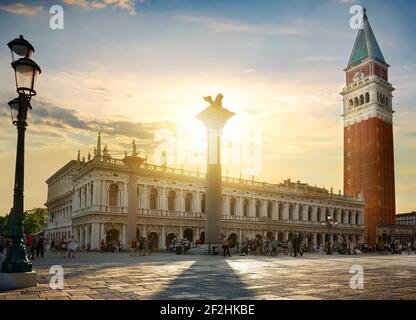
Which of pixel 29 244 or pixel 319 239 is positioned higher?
pixel 29 244

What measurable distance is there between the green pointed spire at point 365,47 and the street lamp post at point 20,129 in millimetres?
81180

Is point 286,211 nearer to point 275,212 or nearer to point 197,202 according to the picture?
point 275,212

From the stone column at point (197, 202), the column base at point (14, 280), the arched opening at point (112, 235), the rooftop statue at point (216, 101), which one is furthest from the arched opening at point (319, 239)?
the column base at point (14, 280)

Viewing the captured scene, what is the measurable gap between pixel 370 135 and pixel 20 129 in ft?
248

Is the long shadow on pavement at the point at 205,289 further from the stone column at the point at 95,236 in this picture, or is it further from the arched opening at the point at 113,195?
the arched opening at the point at 113,195

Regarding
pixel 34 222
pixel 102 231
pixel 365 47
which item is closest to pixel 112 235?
pixel 102 231

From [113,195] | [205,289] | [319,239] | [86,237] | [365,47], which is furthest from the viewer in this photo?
[365,47]

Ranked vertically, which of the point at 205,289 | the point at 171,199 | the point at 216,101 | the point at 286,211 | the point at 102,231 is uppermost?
the point at 216,101

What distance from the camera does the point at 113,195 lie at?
168 feet

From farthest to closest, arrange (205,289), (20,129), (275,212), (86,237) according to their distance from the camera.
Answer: (275,212) → (86,237) → (20,129) → (205,289)

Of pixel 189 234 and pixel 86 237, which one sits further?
pixel 189 234

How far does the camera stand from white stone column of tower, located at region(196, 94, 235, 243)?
28.3 meters
